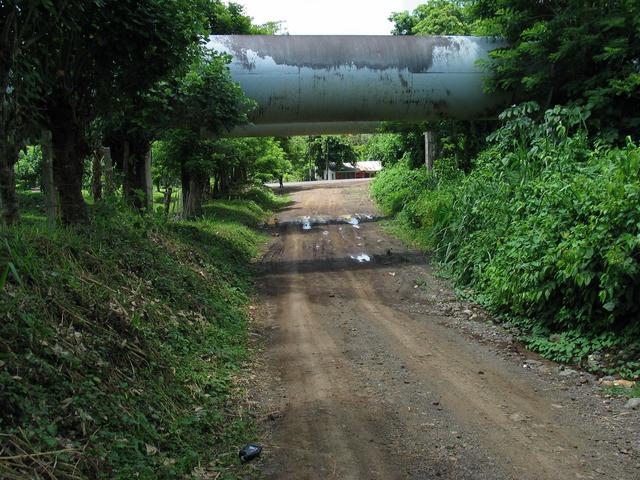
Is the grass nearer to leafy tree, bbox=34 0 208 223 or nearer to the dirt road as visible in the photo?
the dirt road

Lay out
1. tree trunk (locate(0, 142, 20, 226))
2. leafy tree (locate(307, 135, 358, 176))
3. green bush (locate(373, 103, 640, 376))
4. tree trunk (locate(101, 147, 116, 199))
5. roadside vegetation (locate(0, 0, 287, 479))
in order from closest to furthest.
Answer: roadside vegetation (locate(0, 0, 287, 479))
tree trunk (locate(0, 142, 20, 226))
green bush (locate(373, 103, 640, 376))
tree trunk (locate(101, 147, 116, 199))
leafy tree (locate(307, 135, 358, 176))

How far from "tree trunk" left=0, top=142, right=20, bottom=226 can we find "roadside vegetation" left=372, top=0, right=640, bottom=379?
7.03 meters

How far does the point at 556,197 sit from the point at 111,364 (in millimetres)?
7090

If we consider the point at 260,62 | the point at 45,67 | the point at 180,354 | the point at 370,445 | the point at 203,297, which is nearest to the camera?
the point at 370,445

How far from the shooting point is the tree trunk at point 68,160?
8.83m

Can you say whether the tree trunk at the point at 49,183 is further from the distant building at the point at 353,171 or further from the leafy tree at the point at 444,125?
the distant building at the point at 353,171

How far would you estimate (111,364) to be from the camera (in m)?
5.05

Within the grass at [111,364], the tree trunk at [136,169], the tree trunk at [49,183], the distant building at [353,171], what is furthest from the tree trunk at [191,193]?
the distant building at [353,171]

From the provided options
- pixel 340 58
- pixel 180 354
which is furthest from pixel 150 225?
pixel 340 58

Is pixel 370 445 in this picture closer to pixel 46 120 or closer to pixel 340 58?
pixel 46 120

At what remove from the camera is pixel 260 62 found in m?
14.6

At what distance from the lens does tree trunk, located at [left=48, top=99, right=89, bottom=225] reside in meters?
8.83

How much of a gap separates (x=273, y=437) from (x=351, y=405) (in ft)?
3.35

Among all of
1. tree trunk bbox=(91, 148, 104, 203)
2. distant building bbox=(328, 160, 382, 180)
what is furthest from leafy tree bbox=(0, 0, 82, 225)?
distant building bbox=(328, 160, 382, 180)
